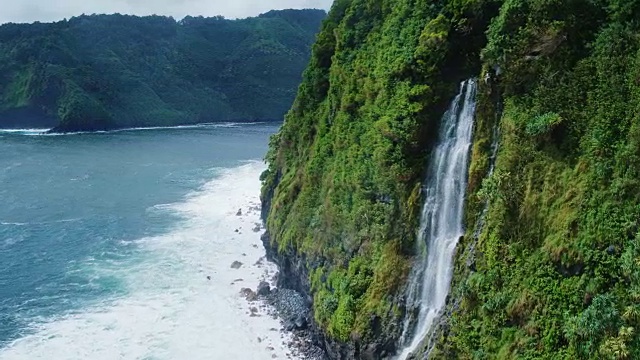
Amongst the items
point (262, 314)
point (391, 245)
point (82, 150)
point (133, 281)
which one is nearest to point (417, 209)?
point (391, 245)

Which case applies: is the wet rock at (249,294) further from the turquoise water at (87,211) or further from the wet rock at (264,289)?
the turquoise water at (87,211)

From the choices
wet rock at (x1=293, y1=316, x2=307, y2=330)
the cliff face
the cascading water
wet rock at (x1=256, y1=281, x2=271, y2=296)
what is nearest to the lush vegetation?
wet rock at (x1=256, y1=281, x2=271, y2=296)

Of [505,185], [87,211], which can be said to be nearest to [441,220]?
[505,185]

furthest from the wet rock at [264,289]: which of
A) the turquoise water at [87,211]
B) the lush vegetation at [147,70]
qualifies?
the lush vegetation at [147,70]

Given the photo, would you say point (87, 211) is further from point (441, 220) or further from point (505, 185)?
point (505, 185)

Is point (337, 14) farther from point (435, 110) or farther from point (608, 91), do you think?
point (608, 91)

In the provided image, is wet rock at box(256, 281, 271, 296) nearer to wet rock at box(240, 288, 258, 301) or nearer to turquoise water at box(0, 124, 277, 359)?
wet rock at box(240, 288, 258, 301)

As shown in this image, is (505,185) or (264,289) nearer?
(505,185)
